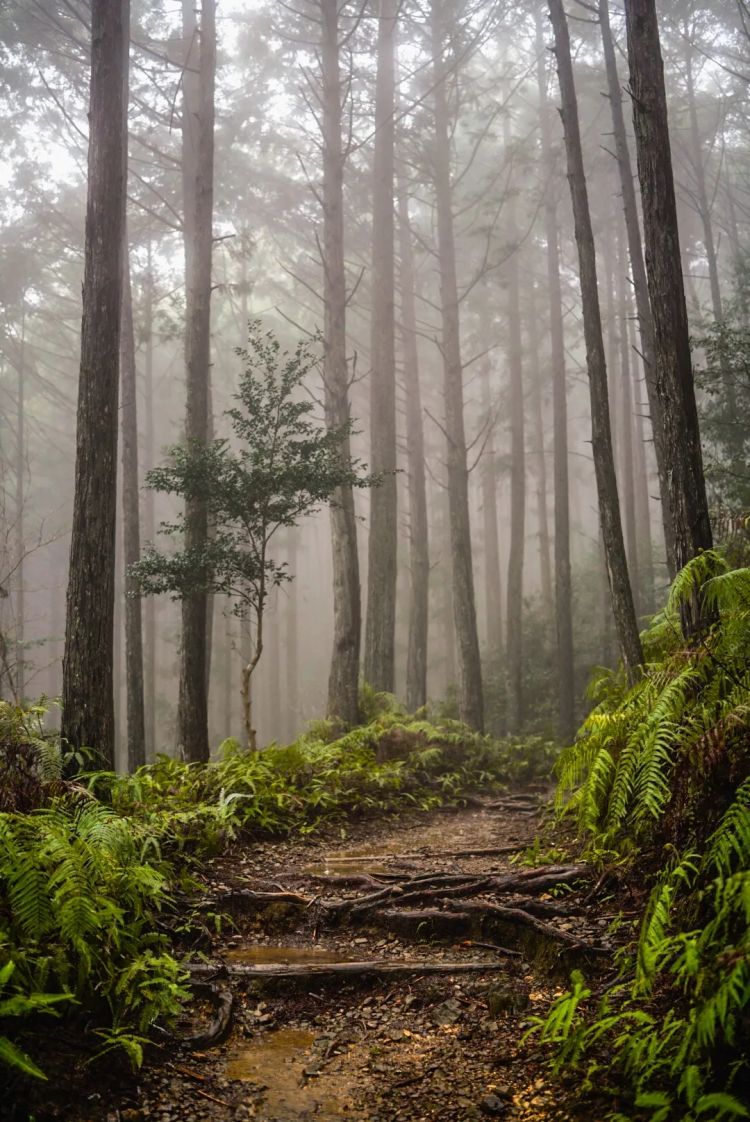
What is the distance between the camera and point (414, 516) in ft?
65.5

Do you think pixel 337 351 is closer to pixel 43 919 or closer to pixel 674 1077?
pixel 43 919

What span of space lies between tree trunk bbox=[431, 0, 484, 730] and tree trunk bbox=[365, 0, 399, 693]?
55.6 inches

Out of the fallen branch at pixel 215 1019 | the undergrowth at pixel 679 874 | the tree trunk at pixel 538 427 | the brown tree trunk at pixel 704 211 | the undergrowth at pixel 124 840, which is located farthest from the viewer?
the tree trunk at pixel 538 427

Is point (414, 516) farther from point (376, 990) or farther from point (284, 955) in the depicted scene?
point (376, 990)

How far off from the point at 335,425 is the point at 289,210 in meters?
13.4

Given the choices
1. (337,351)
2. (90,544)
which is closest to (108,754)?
(90,544)

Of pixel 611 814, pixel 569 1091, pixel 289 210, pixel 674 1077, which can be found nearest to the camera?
pixel 674 1077

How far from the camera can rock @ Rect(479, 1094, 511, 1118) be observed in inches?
113

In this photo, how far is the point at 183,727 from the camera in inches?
404

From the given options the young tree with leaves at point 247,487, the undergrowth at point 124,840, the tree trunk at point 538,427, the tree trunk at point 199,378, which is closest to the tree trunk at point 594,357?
the young tree with leaves at point 247,487

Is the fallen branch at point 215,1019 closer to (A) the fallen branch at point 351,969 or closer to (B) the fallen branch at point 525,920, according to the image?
(A) the fallen branch at point 351,969

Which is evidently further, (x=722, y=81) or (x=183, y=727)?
(x=722, y=81)

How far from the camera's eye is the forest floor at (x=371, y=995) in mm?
2990

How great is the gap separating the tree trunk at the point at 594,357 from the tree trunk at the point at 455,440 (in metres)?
6.19
